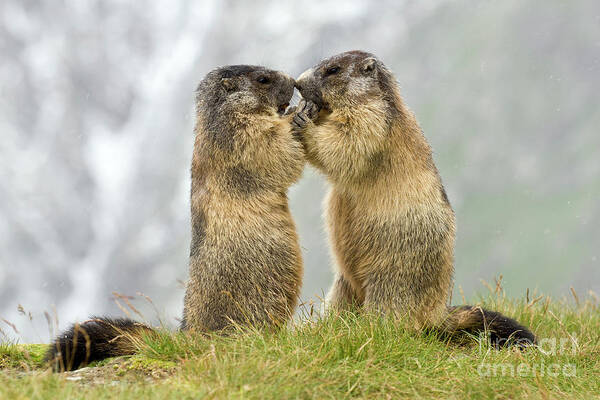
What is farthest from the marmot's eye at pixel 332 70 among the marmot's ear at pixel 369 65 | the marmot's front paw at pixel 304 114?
the marmot's front paw at pixel 304 114

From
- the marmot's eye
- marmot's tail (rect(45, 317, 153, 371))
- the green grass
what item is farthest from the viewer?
the marmot's eye

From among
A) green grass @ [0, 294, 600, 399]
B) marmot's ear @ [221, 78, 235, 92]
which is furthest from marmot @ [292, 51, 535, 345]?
marmot's ear @ [221, 78, 235, 92]

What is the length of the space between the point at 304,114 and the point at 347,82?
0.66 metres

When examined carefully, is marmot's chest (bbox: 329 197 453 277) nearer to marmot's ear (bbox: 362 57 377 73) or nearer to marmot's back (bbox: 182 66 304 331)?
marmot's back (bbox: 182 66 304 331)

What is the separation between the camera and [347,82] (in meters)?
7.60

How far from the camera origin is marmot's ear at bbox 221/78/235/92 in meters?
7.36

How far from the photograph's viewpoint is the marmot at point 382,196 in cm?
730

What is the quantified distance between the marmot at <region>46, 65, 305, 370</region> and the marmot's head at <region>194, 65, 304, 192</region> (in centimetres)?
1

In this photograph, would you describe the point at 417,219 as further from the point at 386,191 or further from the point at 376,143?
the point at 376,143

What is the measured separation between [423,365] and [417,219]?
188 cm

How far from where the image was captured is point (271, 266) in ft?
22.8

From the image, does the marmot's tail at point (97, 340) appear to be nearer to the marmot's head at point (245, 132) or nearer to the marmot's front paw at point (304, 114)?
the marmot's head at point (245, 132)

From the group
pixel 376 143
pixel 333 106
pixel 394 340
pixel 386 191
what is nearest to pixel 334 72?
pixel 333 106

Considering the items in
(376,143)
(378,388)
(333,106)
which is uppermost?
(333,106)
